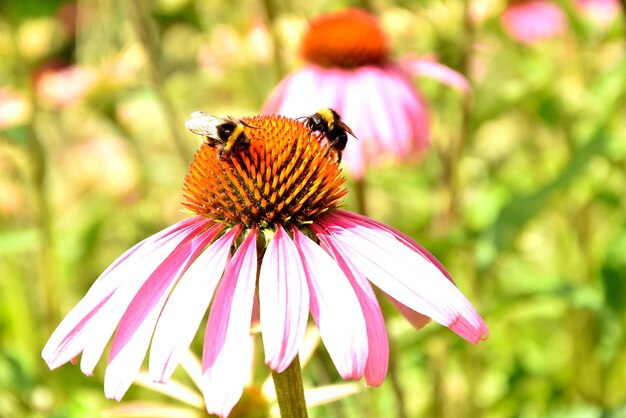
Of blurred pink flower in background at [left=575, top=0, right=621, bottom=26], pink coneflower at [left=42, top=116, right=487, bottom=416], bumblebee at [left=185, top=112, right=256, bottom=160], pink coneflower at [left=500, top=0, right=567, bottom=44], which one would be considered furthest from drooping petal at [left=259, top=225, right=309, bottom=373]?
pink coneflower at [left=500, top=0, right=567, bottom=44]

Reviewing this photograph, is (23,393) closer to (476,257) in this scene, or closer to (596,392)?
(476,257)

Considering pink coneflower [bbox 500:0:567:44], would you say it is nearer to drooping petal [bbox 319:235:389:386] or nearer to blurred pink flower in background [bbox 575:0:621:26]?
blurred pink flower in background [bbox 575:0:621:26]

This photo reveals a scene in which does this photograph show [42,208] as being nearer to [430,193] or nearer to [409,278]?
[430,193]

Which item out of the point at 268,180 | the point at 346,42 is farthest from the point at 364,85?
the point at 268,180

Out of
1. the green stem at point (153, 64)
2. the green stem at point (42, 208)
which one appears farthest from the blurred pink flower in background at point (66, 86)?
the green stem at point (153, 64)

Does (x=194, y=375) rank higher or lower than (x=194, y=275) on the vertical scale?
lower

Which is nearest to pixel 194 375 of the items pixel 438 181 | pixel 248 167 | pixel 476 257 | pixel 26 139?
pixel 248 167
